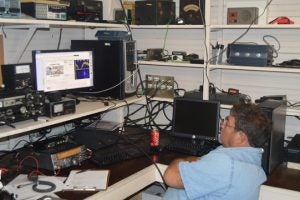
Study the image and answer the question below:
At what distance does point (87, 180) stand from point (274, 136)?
1.16m

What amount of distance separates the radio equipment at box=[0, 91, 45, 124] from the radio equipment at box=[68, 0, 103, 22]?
2.15ft

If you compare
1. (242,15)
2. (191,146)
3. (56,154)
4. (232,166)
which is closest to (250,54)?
(242,15)

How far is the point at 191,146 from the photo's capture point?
259cm

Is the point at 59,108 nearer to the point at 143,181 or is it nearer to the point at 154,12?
the point at 143,181

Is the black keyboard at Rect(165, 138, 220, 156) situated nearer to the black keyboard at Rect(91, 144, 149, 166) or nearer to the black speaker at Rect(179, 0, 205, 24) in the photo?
the black keyboard at Rect(91, 144, 149, 166)

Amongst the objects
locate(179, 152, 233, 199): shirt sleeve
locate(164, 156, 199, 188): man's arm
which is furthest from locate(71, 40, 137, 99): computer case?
locate(179, 152, 233, 199): shirt sleeve

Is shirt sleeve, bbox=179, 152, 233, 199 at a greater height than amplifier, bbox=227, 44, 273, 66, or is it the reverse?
amplifier, bbox=227, 44, 273, 66

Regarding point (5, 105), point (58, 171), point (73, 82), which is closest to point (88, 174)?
point (58, 171)

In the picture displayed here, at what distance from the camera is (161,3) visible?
9.51ft

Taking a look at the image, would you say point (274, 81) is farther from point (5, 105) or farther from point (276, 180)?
point (5, 105)

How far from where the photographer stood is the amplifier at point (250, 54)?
2.52 metres

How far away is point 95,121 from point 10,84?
100cm

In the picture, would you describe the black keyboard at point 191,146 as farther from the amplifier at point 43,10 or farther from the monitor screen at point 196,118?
the amplifier at point 43,10

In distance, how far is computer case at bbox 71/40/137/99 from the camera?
2713mm
